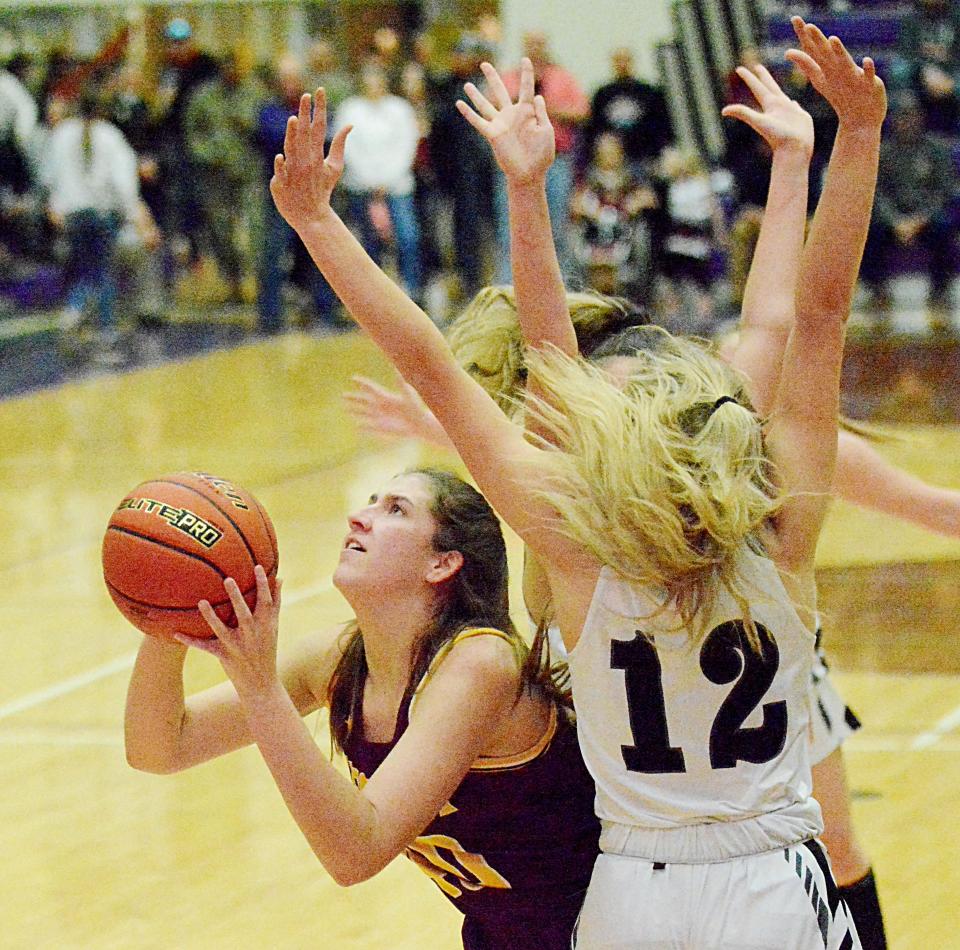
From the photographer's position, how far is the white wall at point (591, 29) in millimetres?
16453

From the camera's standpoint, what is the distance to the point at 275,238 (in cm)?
1446

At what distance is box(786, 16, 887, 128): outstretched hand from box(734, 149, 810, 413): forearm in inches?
21.2

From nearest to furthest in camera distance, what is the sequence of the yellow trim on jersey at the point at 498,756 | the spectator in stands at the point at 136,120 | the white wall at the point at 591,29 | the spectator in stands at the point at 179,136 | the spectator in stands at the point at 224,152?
the yellow trim on jersey at the point at 498,756, the spectator in stands at the point at 136,120, the spectator in stands at the point at 224,152, the spectator in stands at the point at 179,136, the white wall at the point at 591,29

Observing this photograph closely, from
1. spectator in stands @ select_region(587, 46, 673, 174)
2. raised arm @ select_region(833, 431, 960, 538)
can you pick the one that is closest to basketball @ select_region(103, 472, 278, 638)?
raised arm @ select_region(833, 431, 960, 538)

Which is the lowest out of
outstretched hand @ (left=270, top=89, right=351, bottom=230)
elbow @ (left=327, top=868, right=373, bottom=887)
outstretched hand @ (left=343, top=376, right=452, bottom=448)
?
outstretched hand @ (left=343, top=376, right=452, bottom=448)

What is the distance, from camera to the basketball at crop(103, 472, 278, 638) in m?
2.44

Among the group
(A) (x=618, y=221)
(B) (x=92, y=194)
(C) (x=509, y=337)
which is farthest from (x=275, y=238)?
(C) (x=509, y=337)

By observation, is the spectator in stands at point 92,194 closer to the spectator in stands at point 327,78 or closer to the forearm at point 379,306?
the spectator in stands at point 327,78

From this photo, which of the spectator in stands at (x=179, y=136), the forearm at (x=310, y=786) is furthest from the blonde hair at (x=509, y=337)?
the spectator in stands at (x=179, y=136)

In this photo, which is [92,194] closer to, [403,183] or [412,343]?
[403,183]

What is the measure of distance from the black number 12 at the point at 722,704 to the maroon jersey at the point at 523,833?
1.03 feet

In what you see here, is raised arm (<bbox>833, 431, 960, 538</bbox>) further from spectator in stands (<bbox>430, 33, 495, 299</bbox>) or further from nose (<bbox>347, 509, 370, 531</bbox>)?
spectator in stands (<bbox>430, 33, 495, 299</bbox>)

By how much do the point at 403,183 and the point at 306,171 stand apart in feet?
40.2

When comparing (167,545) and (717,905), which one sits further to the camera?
(167,545)
